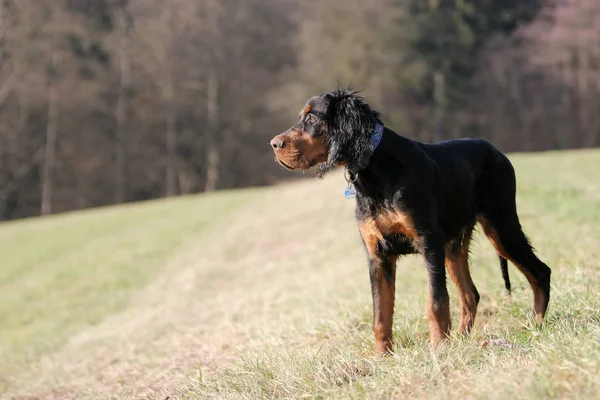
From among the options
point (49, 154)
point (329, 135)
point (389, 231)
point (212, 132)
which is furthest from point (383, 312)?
point (212, 132)

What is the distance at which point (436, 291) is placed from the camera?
3467mm

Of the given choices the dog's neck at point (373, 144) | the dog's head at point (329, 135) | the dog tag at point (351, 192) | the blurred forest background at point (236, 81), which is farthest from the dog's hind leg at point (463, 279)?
the blurred forest background at point (236, 81)

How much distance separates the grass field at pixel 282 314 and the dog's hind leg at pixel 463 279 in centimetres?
18

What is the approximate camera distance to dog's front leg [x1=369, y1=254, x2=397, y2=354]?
362 cm

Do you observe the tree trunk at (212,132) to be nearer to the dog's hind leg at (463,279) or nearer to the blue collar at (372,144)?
the dog's hind leg at (463,279)

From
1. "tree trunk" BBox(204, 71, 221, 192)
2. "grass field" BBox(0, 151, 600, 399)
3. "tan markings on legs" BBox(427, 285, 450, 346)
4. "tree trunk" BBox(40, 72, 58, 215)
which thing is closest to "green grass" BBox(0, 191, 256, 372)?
"grass field" BBox(0, 151, 600, 399)

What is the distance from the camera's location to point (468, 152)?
13.3 ft

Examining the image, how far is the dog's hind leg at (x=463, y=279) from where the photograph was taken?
402 cm

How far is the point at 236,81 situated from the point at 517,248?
116 feet

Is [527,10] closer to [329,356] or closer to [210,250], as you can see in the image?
[210,250]

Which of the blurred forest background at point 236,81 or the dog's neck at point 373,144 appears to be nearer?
the dog's neck at point 373,144

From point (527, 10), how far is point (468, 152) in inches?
1257

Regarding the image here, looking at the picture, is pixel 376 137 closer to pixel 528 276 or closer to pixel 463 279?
pixel 463 279

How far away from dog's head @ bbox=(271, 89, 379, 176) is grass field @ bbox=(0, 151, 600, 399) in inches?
44.6
